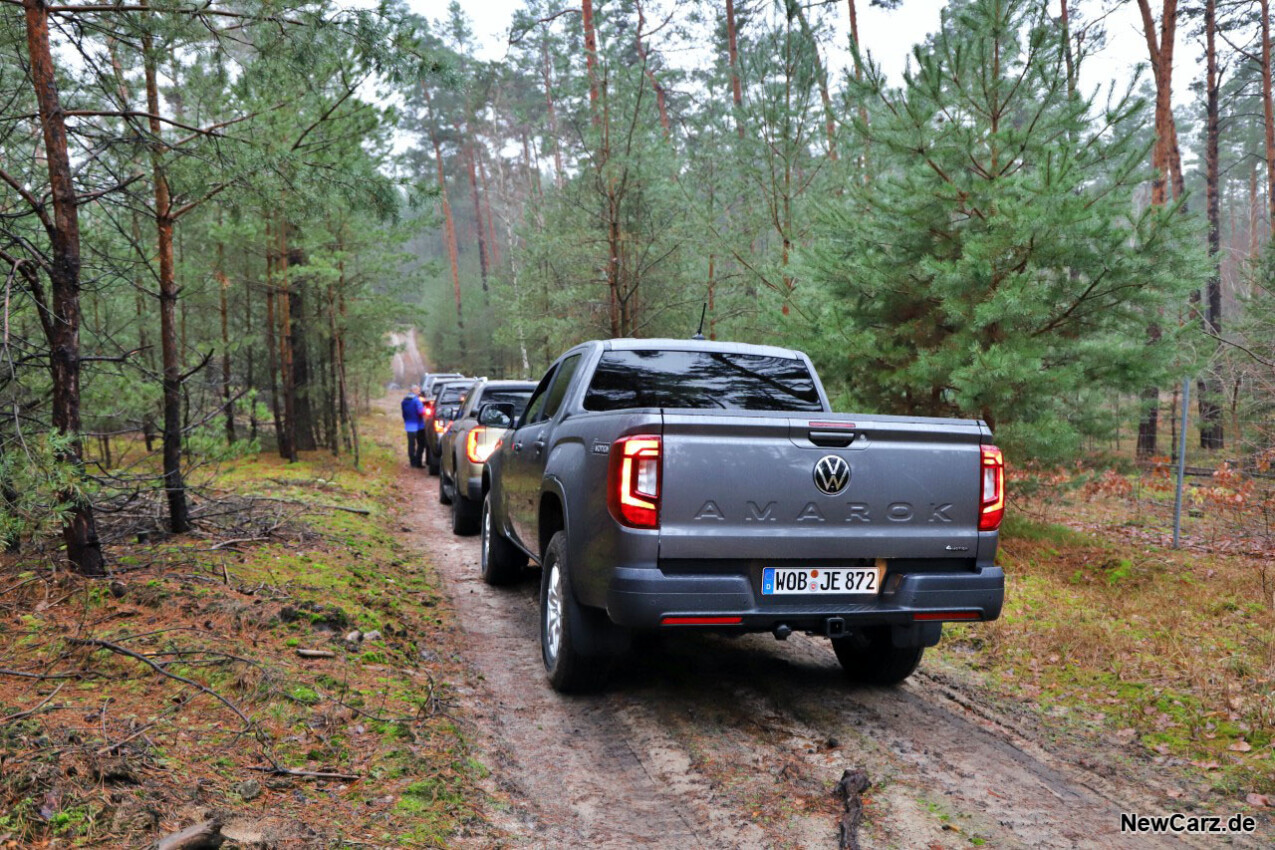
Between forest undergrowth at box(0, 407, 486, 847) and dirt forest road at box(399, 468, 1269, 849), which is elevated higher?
forest undergrowth at box(0, 407, 486, 847)

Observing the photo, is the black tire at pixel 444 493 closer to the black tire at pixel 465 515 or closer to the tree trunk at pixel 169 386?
→ the black tire at pixel 465 515

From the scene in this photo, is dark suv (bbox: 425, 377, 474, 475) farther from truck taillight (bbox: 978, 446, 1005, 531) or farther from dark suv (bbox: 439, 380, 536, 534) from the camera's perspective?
truck taillight (bbox: 978, 446, 1005, 531)

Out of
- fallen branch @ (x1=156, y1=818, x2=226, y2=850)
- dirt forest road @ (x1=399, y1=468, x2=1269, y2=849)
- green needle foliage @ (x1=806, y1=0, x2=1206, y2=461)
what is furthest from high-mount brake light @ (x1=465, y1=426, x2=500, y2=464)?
fallen branch @ (x1=156, y1=818, x2=226, y2=850)

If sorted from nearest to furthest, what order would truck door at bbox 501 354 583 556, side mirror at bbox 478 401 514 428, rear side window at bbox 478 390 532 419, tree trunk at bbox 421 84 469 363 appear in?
truck door at bbox 501 354 583 556 < side mirror at bbox 478 401 514 428 < rear side window at bbox 478 390 532 419 < tree trunk at bbox 421 84 469 363

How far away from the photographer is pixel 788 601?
425 centimetres

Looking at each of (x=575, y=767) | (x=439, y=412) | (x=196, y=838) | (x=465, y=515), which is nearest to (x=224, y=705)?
(x=196, y=838)

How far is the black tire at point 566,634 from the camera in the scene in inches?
190

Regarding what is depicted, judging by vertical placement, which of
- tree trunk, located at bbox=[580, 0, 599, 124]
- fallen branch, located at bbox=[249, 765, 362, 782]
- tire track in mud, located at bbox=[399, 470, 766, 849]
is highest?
tree trunk, located at bbox=[580, 0, 599, 124]

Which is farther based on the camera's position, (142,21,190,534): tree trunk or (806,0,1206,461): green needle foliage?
(806,0,1206,461): green needle foliage

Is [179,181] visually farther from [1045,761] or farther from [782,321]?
[1045,761]

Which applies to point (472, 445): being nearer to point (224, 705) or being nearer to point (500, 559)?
point (500, 559)

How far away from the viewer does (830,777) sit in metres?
3.95

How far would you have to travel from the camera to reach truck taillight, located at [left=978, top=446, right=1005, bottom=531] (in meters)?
4.49

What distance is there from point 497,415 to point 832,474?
4053 mm
